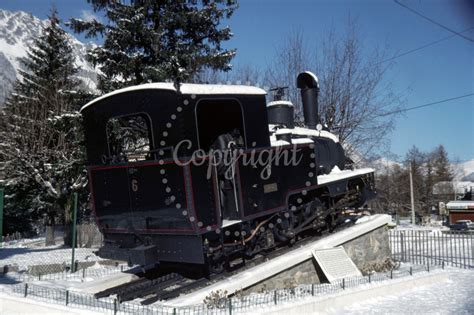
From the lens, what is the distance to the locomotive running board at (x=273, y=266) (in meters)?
6.66

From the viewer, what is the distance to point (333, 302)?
6.83m

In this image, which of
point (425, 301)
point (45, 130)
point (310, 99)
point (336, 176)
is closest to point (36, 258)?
point (45, 130)

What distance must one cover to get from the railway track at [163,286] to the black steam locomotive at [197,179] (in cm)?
24

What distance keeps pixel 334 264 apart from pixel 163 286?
11.4 feet

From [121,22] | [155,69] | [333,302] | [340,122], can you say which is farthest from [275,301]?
[340,122]

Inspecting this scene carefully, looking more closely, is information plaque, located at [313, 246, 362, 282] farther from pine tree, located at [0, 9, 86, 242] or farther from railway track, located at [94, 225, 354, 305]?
pine tree, located at [0, 9, 86, 242]

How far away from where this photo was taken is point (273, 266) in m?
7.79

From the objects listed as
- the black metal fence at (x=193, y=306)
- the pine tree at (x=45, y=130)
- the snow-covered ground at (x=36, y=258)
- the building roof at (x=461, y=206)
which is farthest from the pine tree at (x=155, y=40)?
the building roof at (x=461, y=206)

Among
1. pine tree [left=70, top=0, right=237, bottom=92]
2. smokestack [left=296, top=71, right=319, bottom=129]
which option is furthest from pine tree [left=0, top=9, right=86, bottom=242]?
smokestack [left=296, top=71, right=319, bottom=129]

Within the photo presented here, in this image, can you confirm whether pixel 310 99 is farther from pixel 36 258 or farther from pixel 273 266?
pixel 36 258

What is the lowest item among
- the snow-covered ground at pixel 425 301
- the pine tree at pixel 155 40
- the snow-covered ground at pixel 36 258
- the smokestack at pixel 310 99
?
the snow-covered ground at pixel 425 301

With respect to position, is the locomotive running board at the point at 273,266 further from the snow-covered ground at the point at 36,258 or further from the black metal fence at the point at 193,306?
the snow-covered ground at the point at 36,258

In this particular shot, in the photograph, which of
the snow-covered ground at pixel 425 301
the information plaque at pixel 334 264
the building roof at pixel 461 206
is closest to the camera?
the snow-covered ground at pixel 425 301

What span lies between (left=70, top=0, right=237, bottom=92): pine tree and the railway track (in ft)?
25.5
